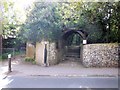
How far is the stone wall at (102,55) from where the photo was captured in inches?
601

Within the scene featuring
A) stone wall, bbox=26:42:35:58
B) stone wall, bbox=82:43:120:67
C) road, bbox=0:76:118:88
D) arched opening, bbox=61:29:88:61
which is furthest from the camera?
arched opening, bbox=61:29:88:61

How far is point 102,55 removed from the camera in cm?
1544

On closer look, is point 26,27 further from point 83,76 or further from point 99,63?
point 83,76

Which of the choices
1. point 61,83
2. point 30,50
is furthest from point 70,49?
point 61,83

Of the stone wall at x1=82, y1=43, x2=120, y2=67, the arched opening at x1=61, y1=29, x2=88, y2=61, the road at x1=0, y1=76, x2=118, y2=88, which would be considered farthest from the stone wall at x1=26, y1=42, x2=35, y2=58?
the road at x1=0, y1=76, x2=118, y2=88

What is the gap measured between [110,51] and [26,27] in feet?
18.6

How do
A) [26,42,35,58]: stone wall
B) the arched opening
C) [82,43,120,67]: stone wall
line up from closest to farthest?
[82,43,120,67]: stone wall → [26,42,35,58]: stone wall → the arched opening

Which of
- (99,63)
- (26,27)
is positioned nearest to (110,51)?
(99,63)

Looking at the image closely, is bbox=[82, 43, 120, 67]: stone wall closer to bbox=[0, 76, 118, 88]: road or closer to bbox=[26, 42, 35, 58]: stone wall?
bbox=[0, 76, 118, 88]: road

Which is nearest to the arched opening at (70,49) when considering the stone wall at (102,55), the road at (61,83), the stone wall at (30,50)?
the stone wall at (30,50)

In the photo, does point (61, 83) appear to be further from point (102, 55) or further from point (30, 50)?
point (30, 50)

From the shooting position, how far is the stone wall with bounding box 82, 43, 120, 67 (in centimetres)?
1526

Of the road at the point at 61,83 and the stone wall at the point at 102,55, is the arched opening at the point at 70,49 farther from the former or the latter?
the road at the point at 61,83

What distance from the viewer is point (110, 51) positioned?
609 inches
